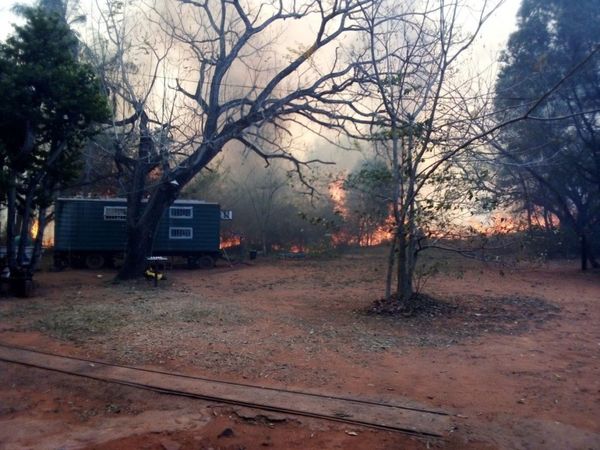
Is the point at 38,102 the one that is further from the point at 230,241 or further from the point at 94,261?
the point at 230,241

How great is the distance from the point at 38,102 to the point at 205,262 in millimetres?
10776

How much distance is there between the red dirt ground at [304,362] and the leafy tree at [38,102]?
3007 mm

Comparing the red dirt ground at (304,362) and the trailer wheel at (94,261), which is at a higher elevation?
the trailer wheel at (94,261)

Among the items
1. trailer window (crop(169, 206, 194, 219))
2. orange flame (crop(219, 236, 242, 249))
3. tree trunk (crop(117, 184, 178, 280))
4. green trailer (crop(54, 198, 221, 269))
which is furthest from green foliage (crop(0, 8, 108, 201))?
orange flame (crop(219, 236, 242, 249))

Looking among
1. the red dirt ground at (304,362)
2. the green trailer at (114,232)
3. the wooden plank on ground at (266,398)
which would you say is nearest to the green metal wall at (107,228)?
the green trailer at (114,232)

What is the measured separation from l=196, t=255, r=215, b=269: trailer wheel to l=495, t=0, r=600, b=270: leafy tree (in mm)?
11725

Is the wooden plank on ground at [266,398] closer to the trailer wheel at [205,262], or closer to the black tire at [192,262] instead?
the black tire at [192,262]

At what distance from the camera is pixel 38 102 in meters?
12.3

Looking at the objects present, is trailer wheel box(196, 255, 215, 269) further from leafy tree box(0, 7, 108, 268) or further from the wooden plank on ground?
the wooden plank on ground

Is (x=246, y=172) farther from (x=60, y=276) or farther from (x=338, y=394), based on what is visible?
(x=338, y=394)

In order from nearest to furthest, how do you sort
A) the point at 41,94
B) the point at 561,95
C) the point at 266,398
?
1. the point at 266,398
2. the point at 41,94
3. the point at 561,95

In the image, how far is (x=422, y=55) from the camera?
10.6 m

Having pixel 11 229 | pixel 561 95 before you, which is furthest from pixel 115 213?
pixel 561 95

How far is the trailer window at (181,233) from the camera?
2127cm
